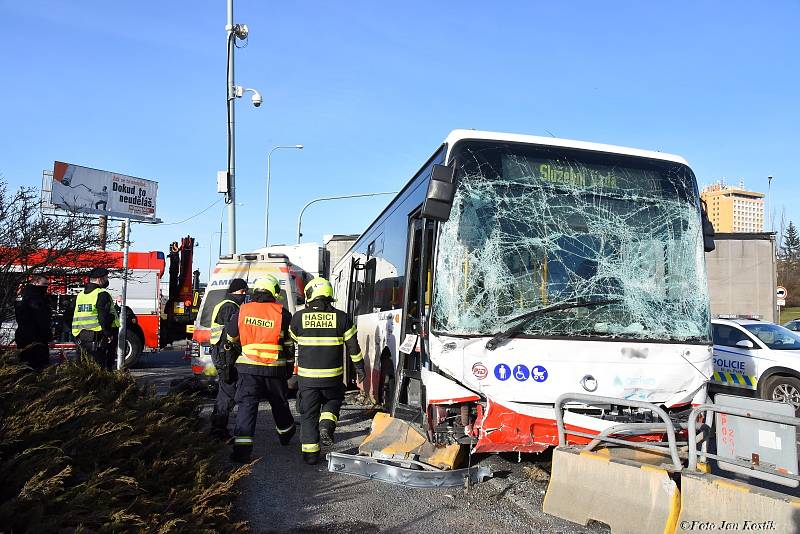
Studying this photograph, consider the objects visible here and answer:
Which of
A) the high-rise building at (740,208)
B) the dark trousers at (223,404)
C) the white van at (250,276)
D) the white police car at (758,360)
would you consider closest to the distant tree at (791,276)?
A: the high-rise building at (740,208)

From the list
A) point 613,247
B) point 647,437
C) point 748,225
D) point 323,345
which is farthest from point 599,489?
point 748,225

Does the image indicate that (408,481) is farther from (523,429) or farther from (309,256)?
(309,256)

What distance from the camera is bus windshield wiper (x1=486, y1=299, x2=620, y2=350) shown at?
551 cm

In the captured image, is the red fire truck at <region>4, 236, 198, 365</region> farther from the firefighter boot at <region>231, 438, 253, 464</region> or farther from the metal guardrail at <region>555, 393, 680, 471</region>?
the metal guardrail at <region>555, 393, 680, 471</region>

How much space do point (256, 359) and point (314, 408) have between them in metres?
0.81

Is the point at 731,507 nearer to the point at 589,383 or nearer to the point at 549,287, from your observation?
the point at 589,383

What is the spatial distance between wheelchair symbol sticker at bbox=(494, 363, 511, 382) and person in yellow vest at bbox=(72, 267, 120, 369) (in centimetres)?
720

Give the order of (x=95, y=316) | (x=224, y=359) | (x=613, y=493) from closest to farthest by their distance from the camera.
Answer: (x=613, y=493) → (x=224, y=359) → (x=95, y=316)

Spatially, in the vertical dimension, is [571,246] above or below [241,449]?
above

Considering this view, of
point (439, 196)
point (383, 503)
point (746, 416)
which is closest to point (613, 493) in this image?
point (746, 416)

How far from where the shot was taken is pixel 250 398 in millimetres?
6973

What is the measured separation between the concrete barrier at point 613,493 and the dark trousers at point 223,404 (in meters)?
4.10

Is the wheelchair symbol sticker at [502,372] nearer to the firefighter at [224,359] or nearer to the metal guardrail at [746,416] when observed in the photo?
the metal guardrail at [746,416]

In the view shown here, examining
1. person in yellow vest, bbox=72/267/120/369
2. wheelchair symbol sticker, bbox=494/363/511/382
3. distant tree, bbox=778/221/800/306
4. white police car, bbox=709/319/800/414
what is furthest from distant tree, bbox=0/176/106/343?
distant tree, bbox=778/221/800/306
